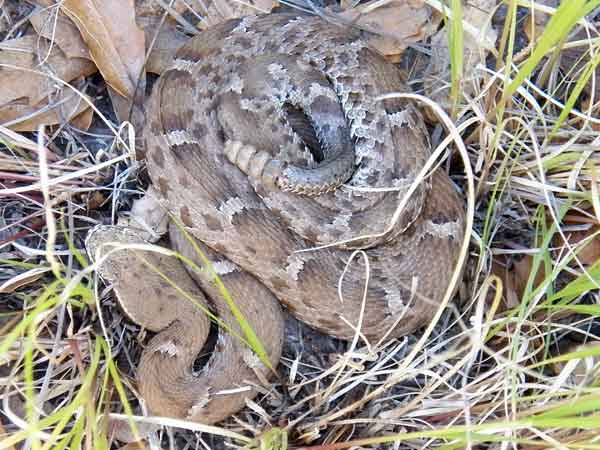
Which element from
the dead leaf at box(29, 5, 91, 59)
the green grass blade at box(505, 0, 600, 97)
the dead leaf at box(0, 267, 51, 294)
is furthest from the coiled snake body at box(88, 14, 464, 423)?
the green grass blade at box(505, 0, 600, 97)

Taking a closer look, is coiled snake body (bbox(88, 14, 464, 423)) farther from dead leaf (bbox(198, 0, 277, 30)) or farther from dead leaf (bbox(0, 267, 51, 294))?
dead leaf (bbox(0, 267, 51, 294))

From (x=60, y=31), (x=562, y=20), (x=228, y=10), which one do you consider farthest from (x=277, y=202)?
(x=562, y=20)

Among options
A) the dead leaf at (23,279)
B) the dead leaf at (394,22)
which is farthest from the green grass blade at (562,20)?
the dead leaf at (23,279)

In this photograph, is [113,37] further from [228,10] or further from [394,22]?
[394,22]

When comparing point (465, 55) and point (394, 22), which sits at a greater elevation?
point (394, 22)

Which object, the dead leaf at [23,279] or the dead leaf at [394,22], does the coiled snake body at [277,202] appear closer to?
the dead leaf at [394,22]

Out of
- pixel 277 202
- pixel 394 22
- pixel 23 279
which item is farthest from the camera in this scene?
pixel 394 22
